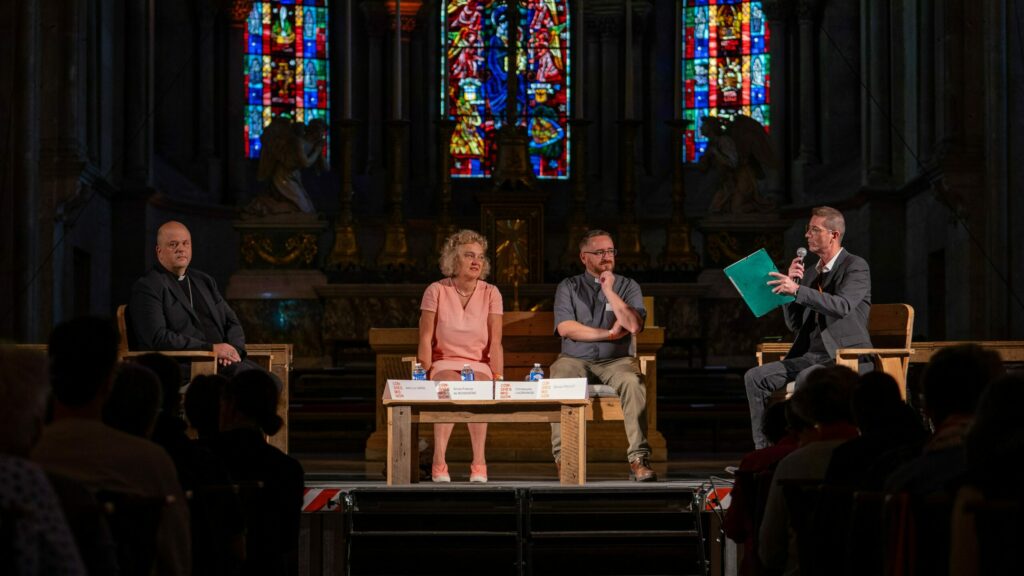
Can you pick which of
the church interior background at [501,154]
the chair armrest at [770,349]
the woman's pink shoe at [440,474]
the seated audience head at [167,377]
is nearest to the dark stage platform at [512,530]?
the woman's pink shoe at [440,474]

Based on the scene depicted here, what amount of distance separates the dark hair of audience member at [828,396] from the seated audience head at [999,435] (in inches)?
53.4

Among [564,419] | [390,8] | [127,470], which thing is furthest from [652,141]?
[127,470]

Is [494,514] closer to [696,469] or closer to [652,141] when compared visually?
[696,469]

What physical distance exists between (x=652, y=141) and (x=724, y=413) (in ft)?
26.4

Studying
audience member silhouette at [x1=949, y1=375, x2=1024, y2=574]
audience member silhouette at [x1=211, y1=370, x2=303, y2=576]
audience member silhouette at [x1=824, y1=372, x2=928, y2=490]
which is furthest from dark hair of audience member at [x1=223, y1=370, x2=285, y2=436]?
audience member silhouette at [x1=949, y1=375, x2=1024, y2=574]

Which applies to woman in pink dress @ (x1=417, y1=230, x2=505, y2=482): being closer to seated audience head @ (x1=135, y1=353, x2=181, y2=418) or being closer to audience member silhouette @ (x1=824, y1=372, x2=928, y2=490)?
seated audience head @ (x1=135, y1=353, x2=181, y2=418)

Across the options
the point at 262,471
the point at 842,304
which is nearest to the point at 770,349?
the point at 842,304

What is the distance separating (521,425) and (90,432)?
16.6 feet

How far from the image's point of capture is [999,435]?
114 inches

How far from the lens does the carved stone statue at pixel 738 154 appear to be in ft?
45.3

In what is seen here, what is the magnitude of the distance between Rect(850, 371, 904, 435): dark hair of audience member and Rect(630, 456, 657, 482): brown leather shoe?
2.85 metres

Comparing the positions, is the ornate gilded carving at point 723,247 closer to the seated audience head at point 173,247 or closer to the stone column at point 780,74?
the stone column at point 780,74

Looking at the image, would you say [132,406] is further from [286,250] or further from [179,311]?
[286,250]

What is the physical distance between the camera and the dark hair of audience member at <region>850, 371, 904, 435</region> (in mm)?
3904
